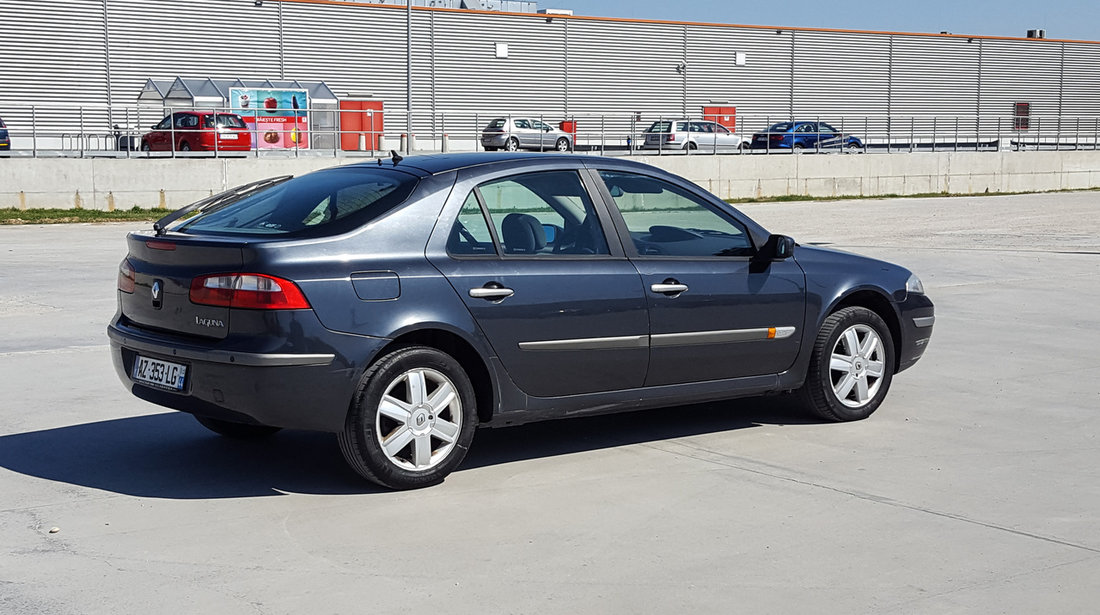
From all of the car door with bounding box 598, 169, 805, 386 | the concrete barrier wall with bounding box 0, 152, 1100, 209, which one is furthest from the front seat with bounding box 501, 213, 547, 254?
the concrete barrier wall with bounding box 0, 152, 1100, 209

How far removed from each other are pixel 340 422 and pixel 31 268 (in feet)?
39.3

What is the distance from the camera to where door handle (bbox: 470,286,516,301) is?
589 centimetres

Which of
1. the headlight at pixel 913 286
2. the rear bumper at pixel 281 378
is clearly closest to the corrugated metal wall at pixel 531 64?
the headlight at pixel 913 286

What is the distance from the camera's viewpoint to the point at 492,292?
5.93 m

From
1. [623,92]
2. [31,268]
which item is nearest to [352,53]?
[623,92]

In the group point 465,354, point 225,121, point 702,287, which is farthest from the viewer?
point 225,121

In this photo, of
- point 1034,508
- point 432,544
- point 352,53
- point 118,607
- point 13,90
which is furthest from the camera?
point 352,53

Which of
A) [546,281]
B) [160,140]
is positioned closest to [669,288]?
[546,281]

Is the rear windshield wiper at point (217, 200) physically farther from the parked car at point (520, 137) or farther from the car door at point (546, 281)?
the parked car at point (520, 137)

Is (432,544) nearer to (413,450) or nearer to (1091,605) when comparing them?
(413,450)

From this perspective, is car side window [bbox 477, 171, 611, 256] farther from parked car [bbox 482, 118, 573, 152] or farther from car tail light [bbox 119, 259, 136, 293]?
parked car [bbox 482, 118, 573, 152]

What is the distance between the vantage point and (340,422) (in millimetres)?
5613

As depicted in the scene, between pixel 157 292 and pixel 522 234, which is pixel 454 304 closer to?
pixel 522 234

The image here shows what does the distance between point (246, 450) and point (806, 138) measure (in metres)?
43.3
